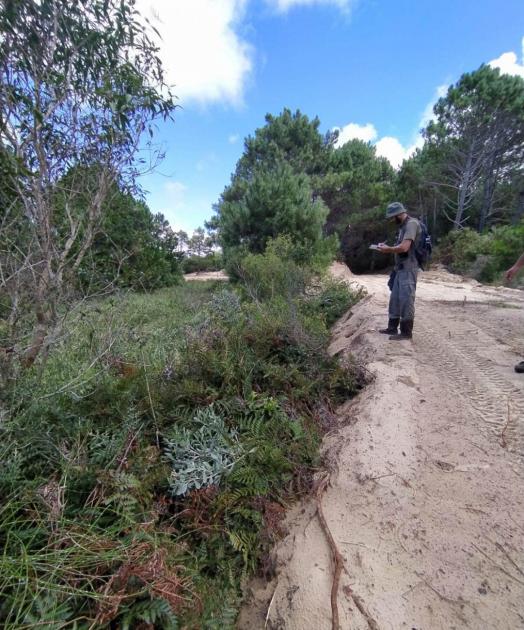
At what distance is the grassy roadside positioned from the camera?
1169 millimetres

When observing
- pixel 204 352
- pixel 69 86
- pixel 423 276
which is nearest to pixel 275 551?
pixel 204 352

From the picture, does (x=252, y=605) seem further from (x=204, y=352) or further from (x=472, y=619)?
(x=204, y=352)

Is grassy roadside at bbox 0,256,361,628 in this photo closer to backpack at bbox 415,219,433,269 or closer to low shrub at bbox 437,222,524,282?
backpack at bbox 415,219,433,269

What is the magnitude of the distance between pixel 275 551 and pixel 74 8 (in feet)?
13.6

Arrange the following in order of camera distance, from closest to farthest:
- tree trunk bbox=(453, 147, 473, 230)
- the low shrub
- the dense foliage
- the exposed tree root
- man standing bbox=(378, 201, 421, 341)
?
1. the exposed tree root
2. man standing bbox=(378, 201, 421, 341)
3. the low shrub
4. the dense foliage
5. tree trunk bbox=(453, 147, 473, 230)

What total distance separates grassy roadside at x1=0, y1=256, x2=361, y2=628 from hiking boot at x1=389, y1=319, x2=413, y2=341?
40.0 inches

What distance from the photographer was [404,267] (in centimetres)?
358

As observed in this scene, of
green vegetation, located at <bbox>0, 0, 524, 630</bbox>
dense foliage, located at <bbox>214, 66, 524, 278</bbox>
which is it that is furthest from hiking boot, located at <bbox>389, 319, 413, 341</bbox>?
dense foliage, located at <bbox>214, 66, 524, 278</bbox>

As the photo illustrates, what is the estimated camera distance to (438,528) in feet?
5.09

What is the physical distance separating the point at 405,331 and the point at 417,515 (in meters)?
2.36

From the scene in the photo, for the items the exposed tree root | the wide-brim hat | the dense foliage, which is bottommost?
the exposed tree root

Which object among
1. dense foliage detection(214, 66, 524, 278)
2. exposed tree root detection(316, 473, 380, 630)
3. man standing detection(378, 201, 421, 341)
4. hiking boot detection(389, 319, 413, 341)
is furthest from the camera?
dense foliage detection(214, 66, 524, 278)

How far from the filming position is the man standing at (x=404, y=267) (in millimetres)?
3455

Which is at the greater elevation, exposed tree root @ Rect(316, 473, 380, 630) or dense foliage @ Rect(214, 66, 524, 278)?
dense foliage @ Rect(214, 66, 524, 278)
